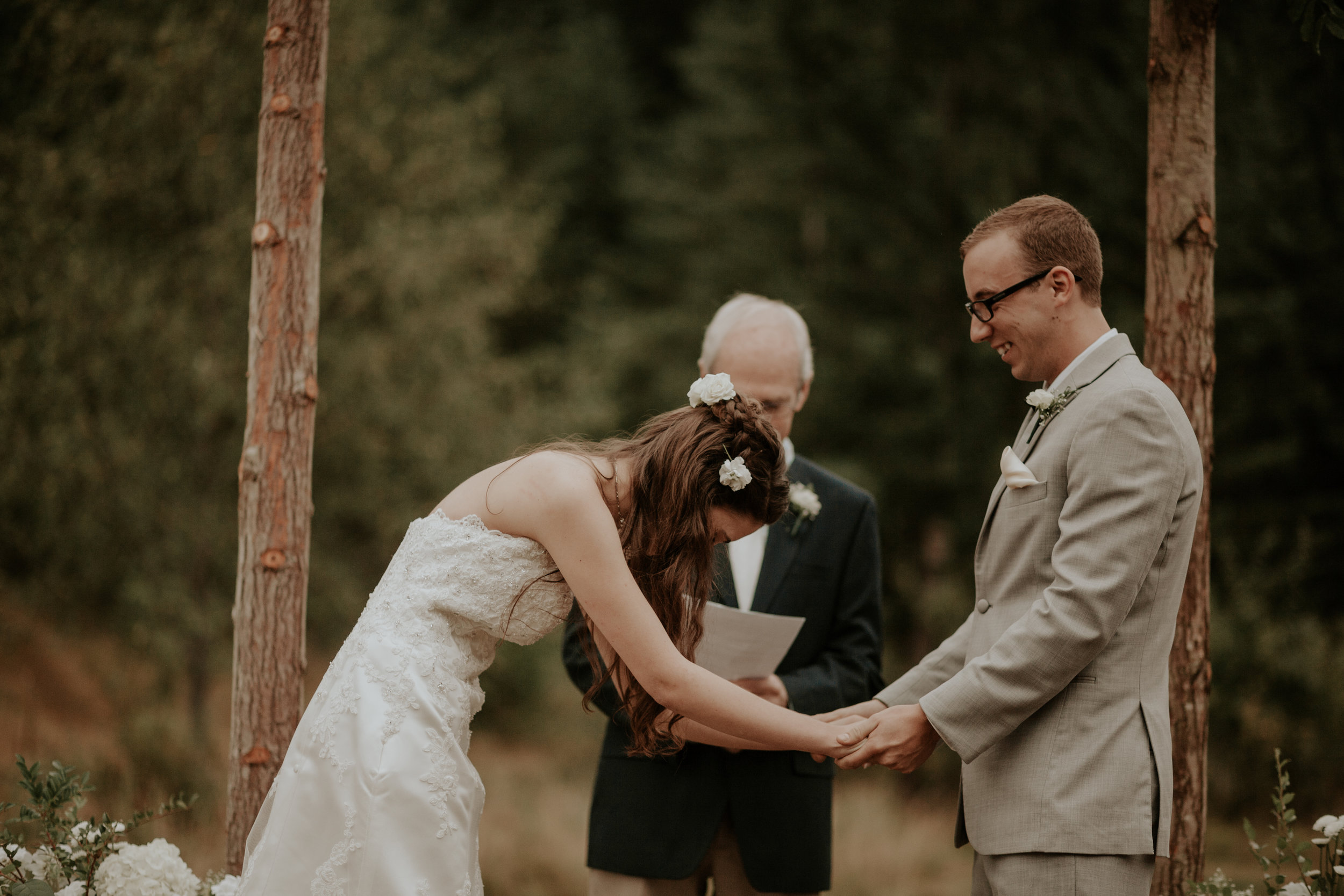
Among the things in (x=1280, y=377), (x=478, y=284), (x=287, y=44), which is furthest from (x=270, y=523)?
(x=1280, y=377)

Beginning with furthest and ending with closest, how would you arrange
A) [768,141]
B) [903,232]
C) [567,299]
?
[567,299] → [768,141] → [903,232]

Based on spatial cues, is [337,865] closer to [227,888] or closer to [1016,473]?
[227,888]

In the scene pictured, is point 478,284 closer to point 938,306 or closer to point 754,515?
point 938,306

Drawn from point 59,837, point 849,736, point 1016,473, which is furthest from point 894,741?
point 59,837

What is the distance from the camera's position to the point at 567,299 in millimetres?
16297

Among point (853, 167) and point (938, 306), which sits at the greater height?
point (853, 167)

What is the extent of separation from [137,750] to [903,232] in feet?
28.2

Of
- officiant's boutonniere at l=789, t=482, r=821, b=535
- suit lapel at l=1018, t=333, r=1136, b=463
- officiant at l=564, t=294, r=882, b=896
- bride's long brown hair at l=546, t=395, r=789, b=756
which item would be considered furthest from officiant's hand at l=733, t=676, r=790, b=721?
suit lapel at l=1018, t=333, r=1136, b=463

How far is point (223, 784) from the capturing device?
750 centimetres

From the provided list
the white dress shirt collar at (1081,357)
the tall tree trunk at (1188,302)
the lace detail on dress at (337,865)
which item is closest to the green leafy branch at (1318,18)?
the tall tree trunk at (1188,302)

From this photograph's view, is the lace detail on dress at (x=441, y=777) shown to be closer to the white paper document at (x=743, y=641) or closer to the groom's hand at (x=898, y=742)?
the white paper document at (x=743, y=641)

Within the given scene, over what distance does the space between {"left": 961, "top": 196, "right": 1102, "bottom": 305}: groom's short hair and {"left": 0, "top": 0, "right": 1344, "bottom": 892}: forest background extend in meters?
5.20

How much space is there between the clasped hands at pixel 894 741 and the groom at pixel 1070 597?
154 mm

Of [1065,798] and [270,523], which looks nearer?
[1065,798]
